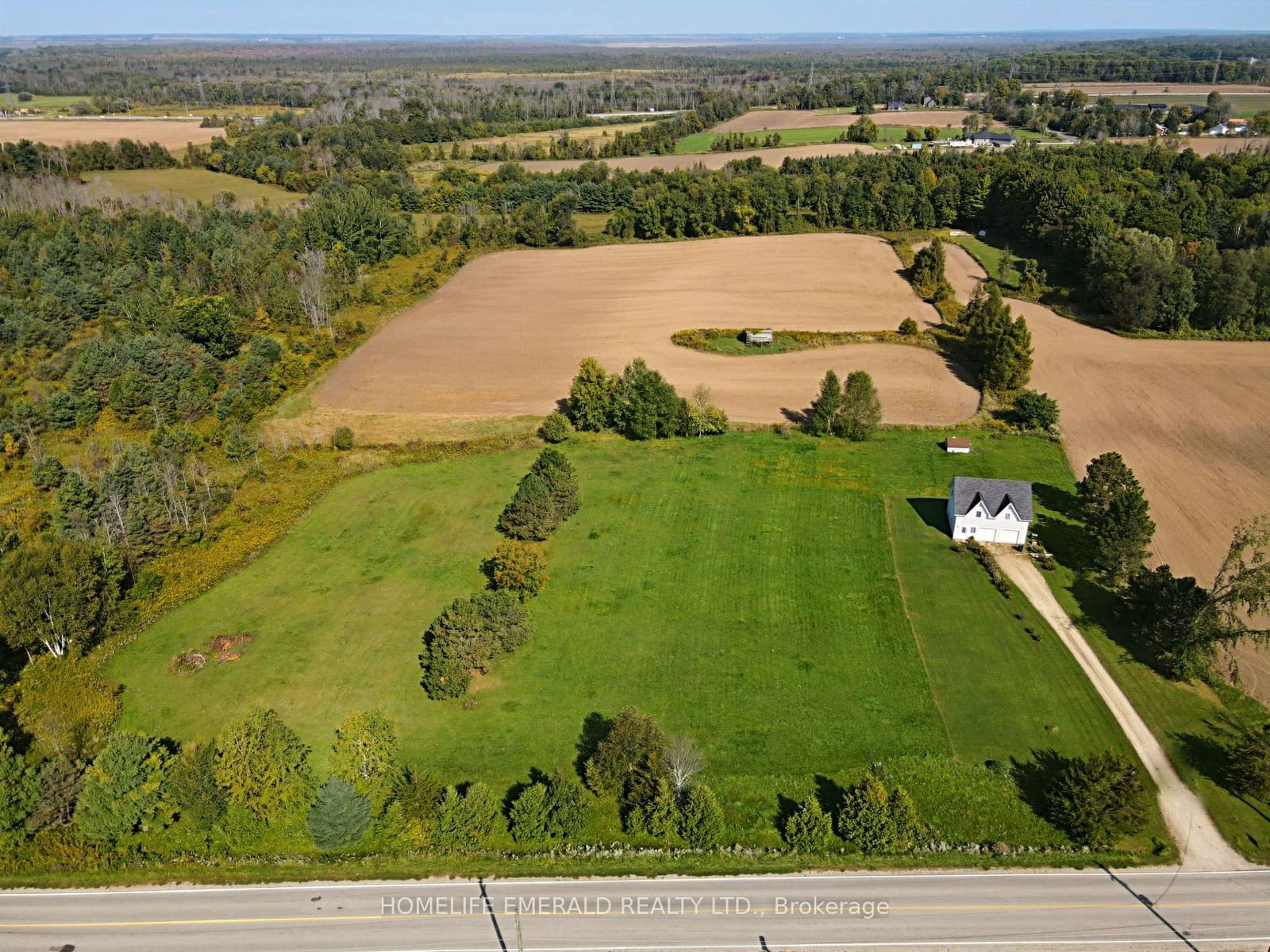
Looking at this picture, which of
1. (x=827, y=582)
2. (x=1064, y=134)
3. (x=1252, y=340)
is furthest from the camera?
(x=1064, y=134)

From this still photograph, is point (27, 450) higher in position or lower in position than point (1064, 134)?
lower

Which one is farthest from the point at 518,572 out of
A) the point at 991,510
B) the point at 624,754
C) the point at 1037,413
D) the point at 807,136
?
the point at 807,136

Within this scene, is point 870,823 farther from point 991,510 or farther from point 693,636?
point 991,510

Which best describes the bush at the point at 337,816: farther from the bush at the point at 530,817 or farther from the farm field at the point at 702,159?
the farm field at the point at 702,159

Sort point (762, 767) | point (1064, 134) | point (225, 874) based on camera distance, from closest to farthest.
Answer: point (225, 874)
point (762, 767)
point (1064, 134)

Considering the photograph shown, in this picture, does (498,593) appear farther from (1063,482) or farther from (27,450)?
(27,450)

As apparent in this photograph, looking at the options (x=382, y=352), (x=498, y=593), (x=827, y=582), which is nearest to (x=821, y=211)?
(x=382, y=352)
